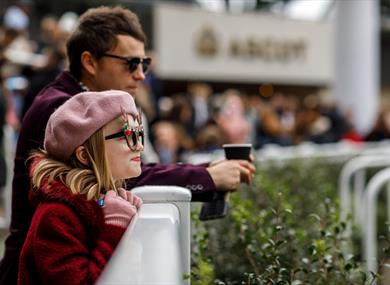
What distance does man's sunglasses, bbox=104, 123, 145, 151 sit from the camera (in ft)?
7.82

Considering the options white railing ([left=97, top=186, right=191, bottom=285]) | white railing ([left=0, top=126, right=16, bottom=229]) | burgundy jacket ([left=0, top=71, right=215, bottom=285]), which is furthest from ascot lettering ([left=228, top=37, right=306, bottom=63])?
white railing ([left=97, top=186, right=191, bottom=285])

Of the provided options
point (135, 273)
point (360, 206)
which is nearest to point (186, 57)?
point (360, 206)

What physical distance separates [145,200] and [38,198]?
1.09 feet

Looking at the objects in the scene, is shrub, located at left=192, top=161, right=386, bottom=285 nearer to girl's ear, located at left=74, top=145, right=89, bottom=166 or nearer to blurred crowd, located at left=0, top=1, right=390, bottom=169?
girl's ear, located at left=74, top=145, right=89, bottom=166

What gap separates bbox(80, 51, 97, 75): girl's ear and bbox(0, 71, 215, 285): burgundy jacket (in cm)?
16

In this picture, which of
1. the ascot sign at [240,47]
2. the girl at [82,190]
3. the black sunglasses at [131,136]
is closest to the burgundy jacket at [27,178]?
the girl at [82,190]

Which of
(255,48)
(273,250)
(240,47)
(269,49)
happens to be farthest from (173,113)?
(269,49)

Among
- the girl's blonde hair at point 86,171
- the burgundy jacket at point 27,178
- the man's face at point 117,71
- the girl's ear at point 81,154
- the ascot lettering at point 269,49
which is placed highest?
the man's face at point 117,71

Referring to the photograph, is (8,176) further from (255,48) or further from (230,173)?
(255,48)

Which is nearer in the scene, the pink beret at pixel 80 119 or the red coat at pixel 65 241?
the red coat at pixel 65 241

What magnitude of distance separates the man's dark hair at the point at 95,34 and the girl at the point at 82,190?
30.3 inches

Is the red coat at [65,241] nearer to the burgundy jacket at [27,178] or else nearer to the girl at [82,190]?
the girl at [82,190]

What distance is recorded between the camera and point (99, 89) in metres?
3.19

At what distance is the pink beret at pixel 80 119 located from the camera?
7.68ft
